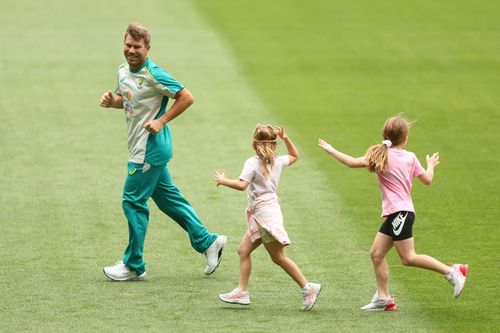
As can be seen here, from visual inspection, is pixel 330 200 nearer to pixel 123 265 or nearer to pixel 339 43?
pixel 123 265

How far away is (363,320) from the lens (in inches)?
343

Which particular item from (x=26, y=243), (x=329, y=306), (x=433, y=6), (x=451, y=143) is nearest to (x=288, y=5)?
(x=433, y=6)

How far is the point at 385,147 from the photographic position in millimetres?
8859

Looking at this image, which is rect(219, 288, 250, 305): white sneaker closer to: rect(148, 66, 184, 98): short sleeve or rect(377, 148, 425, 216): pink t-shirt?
rect(377, 148, 425, 216): pink t-shirt

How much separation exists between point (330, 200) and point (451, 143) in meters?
3.05

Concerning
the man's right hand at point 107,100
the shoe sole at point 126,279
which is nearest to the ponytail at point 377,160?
the shoe sole at point 126,279

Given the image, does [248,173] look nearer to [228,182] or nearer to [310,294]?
[228,182]

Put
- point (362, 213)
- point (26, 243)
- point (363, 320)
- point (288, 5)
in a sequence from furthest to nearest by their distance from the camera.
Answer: point (288, 5) → point (362, 213) → point (26, 243) → point (363, 320)

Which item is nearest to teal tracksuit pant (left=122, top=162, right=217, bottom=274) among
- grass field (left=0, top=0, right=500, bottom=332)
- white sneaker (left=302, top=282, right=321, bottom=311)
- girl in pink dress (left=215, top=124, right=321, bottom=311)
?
grass field (left=0, top=0, right=500, bottom=332)

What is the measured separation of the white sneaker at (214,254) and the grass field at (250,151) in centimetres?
16

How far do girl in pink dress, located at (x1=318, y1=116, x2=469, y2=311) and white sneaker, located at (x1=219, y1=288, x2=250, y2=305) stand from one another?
3.09 feet

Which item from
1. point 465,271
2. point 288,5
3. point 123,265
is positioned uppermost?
point 465,271

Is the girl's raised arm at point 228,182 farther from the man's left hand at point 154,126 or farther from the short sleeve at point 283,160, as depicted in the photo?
the man's left hand at point 154,126

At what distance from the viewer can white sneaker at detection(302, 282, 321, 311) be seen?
8.84 meters
